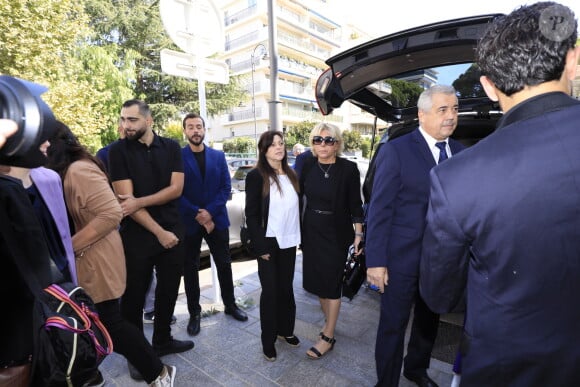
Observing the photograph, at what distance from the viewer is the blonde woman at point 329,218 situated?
2760 mm

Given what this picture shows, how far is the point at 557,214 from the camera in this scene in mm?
906

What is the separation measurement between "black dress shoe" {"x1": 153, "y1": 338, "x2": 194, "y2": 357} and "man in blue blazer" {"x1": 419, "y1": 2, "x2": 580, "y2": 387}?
2.46 meters

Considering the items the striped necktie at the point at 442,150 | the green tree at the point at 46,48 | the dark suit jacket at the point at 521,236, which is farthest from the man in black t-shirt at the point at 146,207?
the green tree at the point at 46,48

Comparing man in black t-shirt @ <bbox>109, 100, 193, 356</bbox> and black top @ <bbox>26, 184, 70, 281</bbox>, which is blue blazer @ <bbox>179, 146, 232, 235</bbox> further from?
black top @ <bbox>26, 184, 70, 281</bbox>

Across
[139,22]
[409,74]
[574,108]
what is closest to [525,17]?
[574,108]

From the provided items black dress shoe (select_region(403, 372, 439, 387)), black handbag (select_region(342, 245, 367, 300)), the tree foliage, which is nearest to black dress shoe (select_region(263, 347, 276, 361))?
black handbag (select_region(342, 245, 367, 300))

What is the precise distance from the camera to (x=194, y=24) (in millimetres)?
3402

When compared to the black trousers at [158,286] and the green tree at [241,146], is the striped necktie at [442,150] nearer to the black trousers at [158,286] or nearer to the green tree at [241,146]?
the black trousers at [158,286]

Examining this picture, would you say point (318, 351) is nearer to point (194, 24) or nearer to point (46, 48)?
point (194, 24)

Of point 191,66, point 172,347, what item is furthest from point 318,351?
point 191,66

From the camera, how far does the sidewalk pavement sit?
251 centimetres

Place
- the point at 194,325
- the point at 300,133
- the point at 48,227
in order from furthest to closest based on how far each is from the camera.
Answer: the point at 300,133 < the point at 194,325 < the point at 48,227

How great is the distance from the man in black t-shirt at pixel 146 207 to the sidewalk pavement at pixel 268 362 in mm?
379

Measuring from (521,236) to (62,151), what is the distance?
2.38 meters
